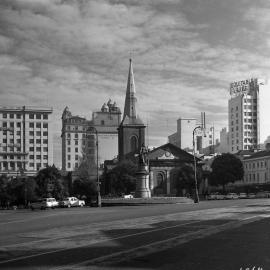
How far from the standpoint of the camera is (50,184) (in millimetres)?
95812

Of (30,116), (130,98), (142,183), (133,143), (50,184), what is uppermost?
(30,116)

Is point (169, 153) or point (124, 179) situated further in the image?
point (169, 153)

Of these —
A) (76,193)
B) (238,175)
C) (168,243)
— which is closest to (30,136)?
(76,193)

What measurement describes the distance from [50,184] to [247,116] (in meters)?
98.2

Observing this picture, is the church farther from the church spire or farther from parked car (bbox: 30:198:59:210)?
parked car (bbox: 30:198:59:210)

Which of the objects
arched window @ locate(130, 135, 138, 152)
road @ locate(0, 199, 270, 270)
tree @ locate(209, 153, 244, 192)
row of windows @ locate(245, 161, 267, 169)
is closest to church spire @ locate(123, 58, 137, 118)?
arched window @ locate(130, 135, 138, 152)

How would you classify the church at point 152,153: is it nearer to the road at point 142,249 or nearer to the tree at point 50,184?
the tree at point 50,184

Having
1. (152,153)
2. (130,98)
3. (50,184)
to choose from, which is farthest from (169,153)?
(50,184)

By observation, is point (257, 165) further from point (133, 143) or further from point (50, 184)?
point (50, 184)

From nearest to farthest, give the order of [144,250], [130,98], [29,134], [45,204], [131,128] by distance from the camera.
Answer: [144,250]
[45,204]
[130,98]
[131,128]
[29,134]

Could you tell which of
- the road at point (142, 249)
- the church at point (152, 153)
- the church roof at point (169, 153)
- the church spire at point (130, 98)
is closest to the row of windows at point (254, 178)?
the church at point (152, 153)

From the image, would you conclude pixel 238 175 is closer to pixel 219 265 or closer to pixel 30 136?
pixel 30 136

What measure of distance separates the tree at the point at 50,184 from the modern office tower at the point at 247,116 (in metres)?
93.8

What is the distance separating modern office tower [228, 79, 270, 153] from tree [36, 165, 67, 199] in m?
93.8
